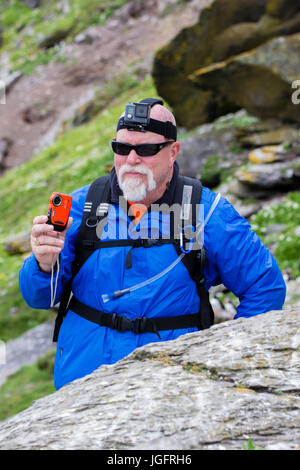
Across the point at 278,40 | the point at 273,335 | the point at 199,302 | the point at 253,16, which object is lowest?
the point at 273,335

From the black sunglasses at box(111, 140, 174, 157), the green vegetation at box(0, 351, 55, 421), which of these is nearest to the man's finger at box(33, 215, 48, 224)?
the black sunglasses at box(111, 140, 174, 157)

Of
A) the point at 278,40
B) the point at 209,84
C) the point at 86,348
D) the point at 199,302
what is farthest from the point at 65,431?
the point at 209,84

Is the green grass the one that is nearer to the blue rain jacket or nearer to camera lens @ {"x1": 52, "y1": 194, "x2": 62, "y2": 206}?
the blue rain jacket

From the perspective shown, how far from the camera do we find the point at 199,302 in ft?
14.1

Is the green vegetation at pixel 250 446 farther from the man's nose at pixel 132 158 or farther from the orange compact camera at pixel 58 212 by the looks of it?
the man's nose at pixel 132 158

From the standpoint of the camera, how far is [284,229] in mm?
11273

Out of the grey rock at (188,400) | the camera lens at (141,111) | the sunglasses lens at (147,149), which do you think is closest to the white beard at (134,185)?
the sunglasses lens at (147,149)

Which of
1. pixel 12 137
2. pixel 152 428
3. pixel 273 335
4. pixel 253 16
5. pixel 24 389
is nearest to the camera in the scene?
pixel 152 428

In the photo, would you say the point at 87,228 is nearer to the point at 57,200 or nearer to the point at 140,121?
the point at 57,200

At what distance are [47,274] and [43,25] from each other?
185 feet

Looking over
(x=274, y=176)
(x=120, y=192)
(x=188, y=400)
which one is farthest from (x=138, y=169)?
(x=274, y=176)

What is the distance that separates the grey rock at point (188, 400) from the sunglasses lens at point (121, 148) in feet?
5.92

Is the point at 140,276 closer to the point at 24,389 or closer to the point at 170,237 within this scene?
the point at 170,237

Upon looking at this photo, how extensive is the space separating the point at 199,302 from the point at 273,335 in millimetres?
1086
